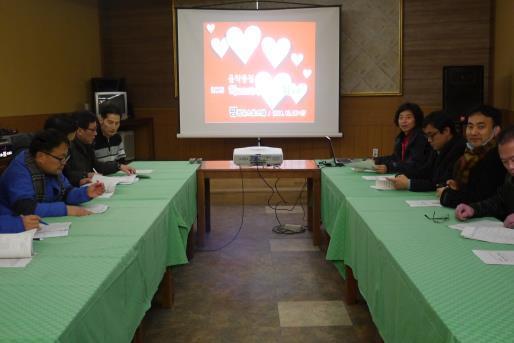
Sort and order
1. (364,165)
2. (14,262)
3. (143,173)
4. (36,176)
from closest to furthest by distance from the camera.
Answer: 1. (14,262)
2. (36,176)
3. (143,173)
4. (364,165)

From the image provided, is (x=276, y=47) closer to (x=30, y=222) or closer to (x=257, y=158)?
(x=257, y=158)

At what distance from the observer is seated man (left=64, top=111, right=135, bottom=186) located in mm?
3440

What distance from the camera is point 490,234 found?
1.96m

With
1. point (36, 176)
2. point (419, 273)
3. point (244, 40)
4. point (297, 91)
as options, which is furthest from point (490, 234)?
point (244, 40)

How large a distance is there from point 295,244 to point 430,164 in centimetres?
130

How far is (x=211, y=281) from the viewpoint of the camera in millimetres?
3387

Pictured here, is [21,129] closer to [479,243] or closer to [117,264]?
[117,264]

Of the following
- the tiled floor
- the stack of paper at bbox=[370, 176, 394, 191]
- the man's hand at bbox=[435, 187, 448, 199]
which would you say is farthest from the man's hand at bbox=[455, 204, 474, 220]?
the stack of paper at bbox=[370, 176, 394, 191]

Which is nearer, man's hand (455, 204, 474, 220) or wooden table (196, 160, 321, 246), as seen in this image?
man's hand (455, 204, 474, 220)

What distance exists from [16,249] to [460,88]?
198 inches

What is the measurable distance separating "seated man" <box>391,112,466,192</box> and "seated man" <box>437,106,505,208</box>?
0.71 ft

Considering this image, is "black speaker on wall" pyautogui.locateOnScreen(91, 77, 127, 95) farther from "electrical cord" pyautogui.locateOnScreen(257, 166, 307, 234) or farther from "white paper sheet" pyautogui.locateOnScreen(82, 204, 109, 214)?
"white paper sheet" pyautogui.locateOnScreen(82, 204, 109, 214)

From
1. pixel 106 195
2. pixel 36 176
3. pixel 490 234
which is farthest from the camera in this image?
pixel 106 195

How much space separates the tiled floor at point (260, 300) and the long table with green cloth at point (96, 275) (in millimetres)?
352
